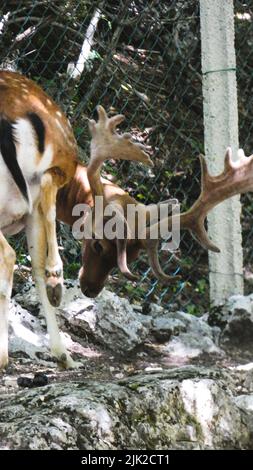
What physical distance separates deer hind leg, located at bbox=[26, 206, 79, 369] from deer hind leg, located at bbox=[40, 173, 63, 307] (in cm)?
8

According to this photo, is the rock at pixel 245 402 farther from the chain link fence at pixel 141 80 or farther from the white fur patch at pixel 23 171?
the chain link fence at pixel 141 80

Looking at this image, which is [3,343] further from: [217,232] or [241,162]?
[217,232]

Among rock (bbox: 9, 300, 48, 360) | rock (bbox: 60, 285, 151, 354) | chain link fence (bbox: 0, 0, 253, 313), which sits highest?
chain link fence (bbox: 0, 0, 253, 313)

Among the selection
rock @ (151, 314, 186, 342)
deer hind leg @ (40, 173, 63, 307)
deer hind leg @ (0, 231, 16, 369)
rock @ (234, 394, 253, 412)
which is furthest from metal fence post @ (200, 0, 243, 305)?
rock @ (234, 394, 253, 412)

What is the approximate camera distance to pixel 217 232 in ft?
24.0

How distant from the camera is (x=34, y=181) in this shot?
18.9 feet

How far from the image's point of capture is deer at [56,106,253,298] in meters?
5.97

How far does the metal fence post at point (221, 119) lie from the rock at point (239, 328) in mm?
302

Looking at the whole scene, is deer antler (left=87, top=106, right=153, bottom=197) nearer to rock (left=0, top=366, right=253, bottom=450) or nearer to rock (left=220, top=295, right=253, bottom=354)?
rock (left=220, top=295, right=253, bottom=354)

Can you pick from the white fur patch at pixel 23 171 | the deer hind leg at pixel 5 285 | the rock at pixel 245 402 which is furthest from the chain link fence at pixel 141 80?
the rock at pixel 245 402

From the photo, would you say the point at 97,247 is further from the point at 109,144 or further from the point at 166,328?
the point at 166,328
